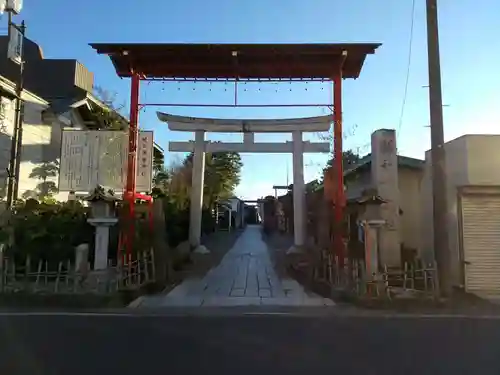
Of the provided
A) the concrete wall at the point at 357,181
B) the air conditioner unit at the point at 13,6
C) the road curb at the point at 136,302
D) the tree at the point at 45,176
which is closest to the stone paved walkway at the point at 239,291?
the road curb at the point at 136,302

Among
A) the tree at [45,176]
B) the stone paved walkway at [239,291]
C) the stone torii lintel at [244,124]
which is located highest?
the stone torii lintel at [244,124]

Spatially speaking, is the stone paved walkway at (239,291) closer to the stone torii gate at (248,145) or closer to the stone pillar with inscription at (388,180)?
the stone pillar with inscription at (388,180)

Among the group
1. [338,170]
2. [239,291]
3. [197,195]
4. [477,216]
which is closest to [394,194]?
[338,170]

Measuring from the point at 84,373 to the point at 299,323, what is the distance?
14.9 feet

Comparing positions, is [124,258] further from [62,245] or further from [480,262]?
[480,262]

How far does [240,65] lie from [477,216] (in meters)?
8.05

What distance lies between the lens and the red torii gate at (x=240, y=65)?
600 inches

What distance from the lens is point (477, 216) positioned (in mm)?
14688

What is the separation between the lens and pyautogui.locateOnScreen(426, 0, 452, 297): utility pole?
1266 centimetres

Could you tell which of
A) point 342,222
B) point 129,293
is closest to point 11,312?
point 129,293

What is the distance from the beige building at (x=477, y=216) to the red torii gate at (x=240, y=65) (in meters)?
3.24

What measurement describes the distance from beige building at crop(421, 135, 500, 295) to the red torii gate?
3240 millimetres

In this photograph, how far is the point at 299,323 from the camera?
31.4 ft

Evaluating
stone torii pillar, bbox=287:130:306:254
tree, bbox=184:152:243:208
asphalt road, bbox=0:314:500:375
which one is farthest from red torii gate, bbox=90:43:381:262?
tree, bbox=184:152:243:208
